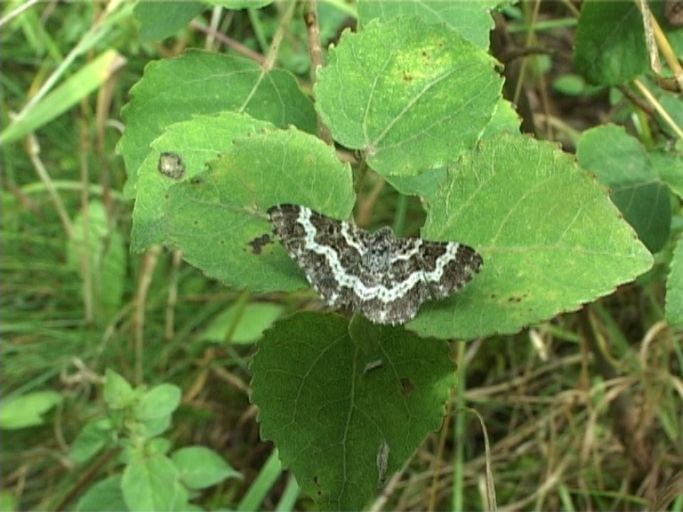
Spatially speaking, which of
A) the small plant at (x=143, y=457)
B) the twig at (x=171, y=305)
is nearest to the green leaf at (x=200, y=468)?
the small plant at (x=143, y=457)

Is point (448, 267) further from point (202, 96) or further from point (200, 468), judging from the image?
point (200, 468)

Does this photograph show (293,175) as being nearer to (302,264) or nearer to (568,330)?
(302,264)

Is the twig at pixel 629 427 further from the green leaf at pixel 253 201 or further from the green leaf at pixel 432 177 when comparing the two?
the green leaf at pixel 253 201

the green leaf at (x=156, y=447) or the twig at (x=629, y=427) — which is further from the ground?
the green leaf at (x=156, y=447)

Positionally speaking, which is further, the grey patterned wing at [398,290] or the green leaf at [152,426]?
the green leaf at [152,426]

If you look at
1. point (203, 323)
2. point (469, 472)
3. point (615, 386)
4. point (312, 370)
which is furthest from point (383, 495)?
point (312, 370)

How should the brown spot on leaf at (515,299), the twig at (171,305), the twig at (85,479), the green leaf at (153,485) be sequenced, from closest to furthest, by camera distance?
the brown spot on leaf at (515,299)
the green leaf at (153,485)
the twig at (85,479)
the twig at (171,305)

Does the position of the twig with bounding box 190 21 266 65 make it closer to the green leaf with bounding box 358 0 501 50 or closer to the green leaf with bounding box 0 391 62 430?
the green leaf with bounding box 0 391 62 430
